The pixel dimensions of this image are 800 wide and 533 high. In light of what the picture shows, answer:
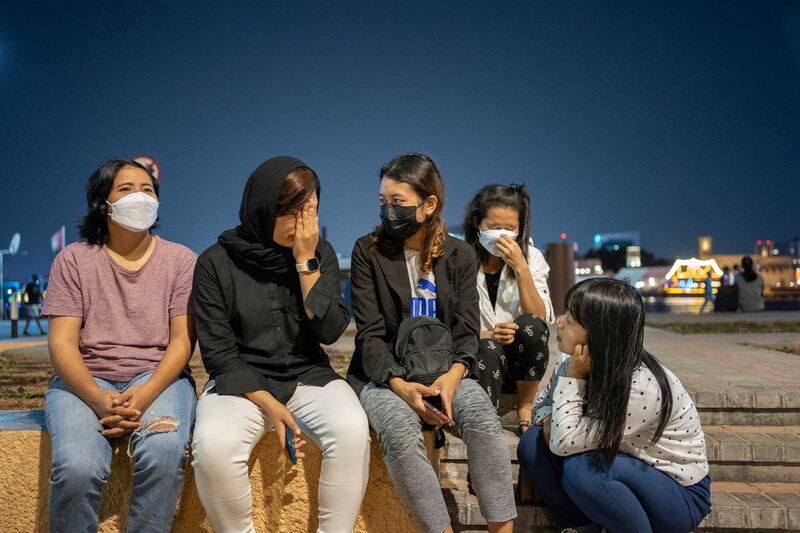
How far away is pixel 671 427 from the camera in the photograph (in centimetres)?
262

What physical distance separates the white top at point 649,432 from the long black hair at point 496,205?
1.29m

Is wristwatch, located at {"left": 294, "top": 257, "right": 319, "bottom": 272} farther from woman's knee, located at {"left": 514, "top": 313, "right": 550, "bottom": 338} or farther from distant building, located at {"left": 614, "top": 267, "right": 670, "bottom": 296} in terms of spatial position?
distant building, located at {"left": 614, "top": 267, "right": 670, "bottom": 296}

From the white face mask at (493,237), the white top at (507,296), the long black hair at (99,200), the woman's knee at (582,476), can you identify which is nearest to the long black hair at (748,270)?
the white top at (507,296)

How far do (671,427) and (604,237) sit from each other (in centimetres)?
10632

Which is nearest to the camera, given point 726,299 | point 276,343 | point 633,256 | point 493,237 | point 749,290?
point 276,343

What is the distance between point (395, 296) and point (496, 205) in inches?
36.9

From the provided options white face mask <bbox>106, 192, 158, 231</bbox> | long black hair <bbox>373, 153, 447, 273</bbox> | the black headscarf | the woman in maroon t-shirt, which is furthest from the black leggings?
white face mask <bbox>106, 192, 158, 231</bbox>

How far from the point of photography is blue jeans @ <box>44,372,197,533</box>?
2.43 m

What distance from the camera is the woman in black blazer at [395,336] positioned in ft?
8.30

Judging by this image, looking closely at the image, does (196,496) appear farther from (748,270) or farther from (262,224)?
(748,270)

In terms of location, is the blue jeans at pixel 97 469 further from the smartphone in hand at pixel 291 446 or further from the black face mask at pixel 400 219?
the black face mask at pixel 400 219

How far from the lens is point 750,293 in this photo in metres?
18.0

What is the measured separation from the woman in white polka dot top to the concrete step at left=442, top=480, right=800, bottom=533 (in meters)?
0.42

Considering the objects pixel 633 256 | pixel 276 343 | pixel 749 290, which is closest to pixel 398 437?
pixel 276 343
